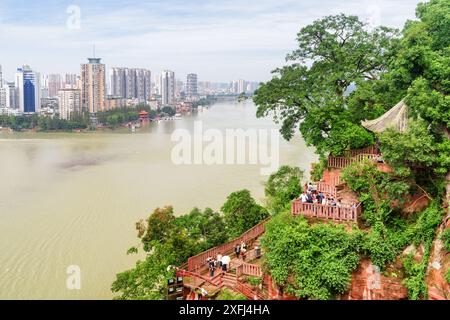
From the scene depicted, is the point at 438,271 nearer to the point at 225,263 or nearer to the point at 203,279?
the point at 225,263

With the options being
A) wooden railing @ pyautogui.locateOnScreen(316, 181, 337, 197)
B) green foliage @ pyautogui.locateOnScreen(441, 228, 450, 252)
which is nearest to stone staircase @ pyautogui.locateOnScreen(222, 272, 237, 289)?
wooden railing @ pyautogui.locateOnScreen(316, 181, 337, 197)

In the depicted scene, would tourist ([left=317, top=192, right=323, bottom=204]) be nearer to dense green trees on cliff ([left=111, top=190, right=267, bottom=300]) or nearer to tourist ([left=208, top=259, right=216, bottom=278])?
tourist ([left=208, top=259, right=216, bottom=278])

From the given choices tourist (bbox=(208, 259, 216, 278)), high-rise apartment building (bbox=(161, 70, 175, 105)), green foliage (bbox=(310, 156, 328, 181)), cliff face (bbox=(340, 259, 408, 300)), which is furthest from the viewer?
high-rise apartment building (bbox=(161, 70, 175, 105))

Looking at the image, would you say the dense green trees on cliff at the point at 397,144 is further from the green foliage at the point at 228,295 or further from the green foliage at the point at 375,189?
the green foliage at the point at 228,295
